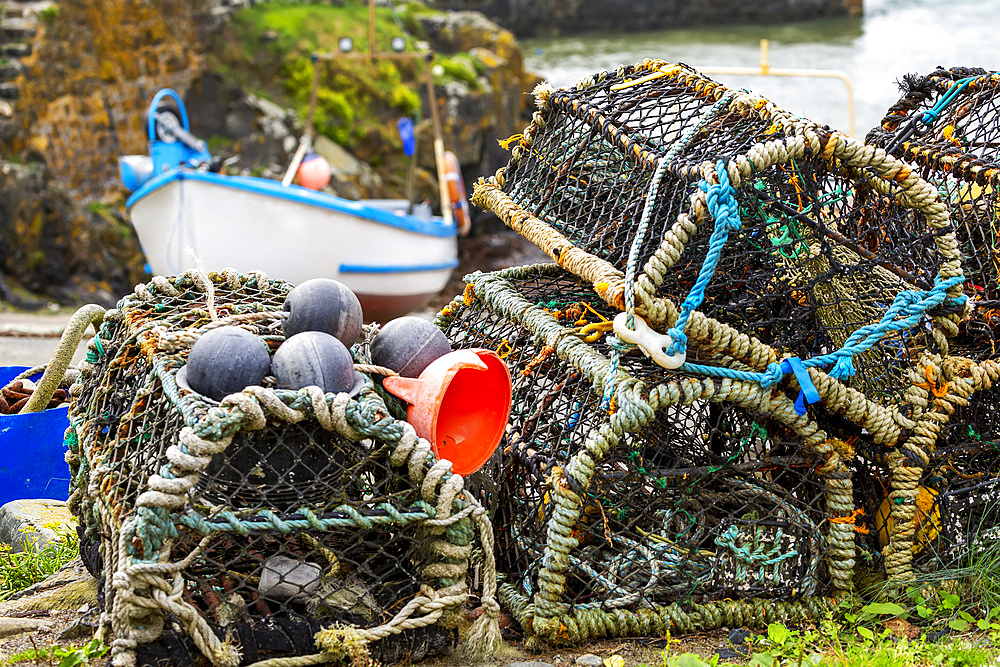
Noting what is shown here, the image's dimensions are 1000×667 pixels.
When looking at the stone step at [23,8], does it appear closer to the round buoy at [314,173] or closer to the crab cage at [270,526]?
the round buoy at [314,173]

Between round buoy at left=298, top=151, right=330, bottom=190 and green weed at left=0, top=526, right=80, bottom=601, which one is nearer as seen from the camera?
green weed at left=0, top=526, right=80, bottom=601

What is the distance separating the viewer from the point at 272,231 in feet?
31.3

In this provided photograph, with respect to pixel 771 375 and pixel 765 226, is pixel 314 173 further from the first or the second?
pixel 771 375

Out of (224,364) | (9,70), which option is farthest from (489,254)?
(224,364)

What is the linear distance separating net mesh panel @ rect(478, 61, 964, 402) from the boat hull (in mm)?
6775

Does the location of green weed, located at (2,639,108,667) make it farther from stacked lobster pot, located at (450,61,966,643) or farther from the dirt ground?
the dirt ground

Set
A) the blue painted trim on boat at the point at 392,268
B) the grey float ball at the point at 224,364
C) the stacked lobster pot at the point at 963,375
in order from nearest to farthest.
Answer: the grey float ball at the point at 224,364, the stacked lobster pot at the point at 963,375, the blue painted trim on boat at the point at 392,268

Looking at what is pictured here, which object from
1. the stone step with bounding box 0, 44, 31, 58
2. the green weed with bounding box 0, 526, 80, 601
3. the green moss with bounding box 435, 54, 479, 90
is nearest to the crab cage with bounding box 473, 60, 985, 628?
the green weed with bounding box 0, 526, 80, 601

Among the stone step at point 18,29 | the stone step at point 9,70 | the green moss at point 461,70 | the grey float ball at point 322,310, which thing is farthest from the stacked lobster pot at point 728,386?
the green moss at point 461,70

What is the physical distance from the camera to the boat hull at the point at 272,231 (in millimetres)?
9148

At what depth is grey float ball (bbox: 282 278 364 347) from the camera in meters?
2.41

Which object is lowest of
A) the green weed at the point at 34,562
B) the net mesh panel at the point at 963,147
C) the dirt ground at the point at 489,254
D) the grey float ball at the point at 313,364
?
the dirt ground at the point at 489,254

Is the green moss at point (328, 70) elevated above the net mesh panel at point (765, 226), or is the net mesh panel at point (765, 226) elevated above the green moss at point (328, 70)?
the net mesh panel at point (765, 226)

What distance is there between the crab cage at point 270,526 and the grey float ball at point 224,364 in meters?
0.04
